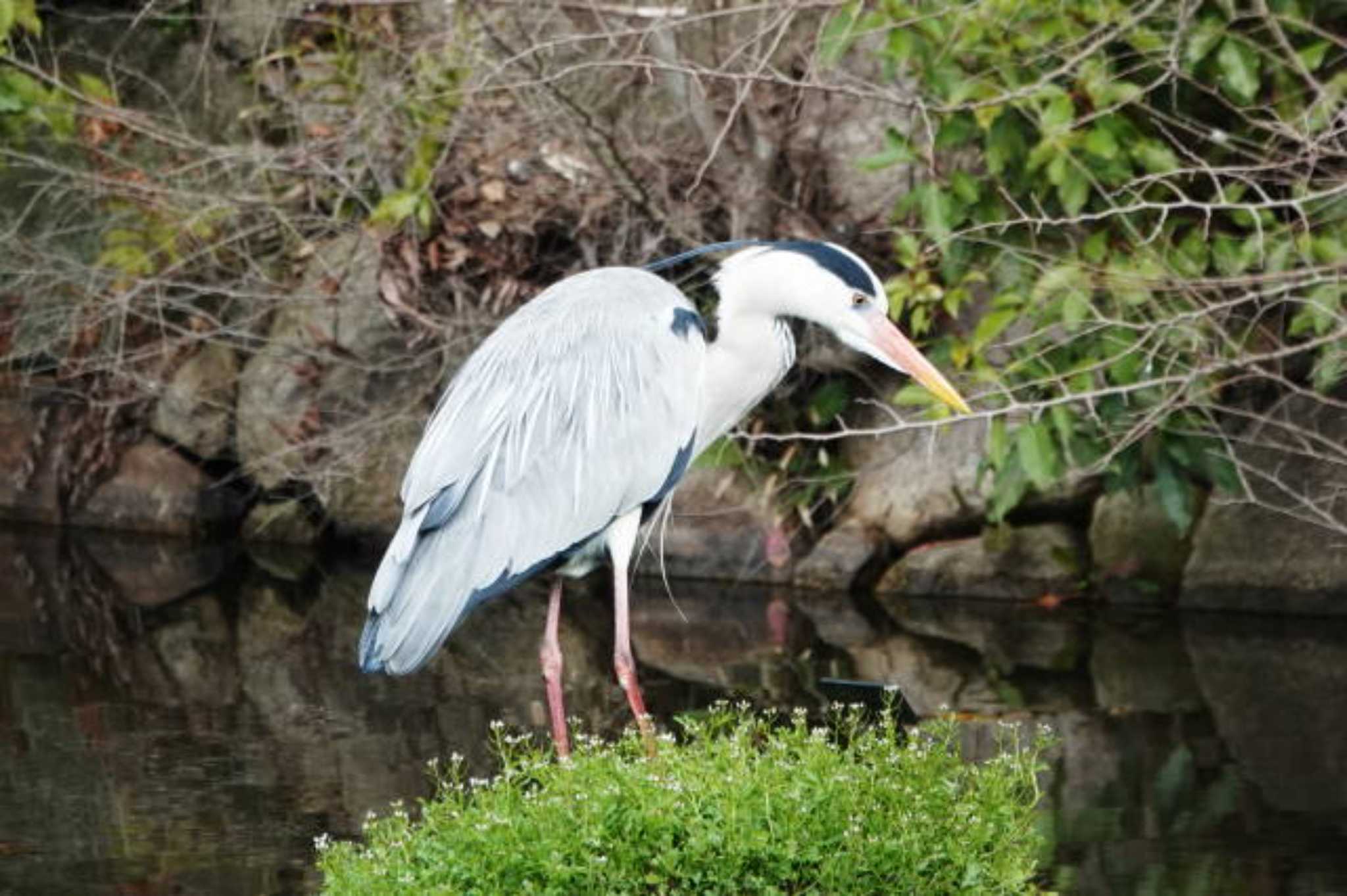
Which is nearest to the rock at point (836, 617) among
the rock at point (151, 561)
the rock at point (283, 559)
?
the rock at point (283, 559)

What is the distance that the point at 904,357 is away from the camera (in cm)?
612

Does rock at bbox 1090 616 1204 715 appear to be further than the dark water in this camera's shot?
Yes

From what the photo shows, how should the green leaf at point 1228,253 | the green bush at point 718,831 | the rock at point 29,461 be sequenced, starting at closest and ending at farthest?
the green bush at point 718,831 → the green leaf at point 1228,253 → the rock at point 29,461

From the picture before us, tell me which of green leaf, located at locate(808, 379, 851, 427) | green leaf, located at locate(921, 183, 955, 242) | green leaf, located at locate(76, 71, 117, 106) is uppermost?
green leaf, located at locate(76, 71, 117, 106)

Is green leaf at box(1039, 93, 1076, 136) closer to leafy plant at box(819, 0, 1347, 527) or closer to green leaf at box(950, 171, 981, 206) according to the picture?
leafy plant at box(819, 0, 1347, 527)

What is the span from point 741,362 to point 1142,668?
10.8 feet

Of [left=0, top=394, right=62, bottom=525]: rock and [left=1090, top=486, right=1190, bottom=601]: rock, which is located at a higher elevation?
[left=0, top=394, right=62, bottom=525]: rock

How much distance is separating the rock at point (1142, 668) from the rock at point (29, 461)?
20.1 ft

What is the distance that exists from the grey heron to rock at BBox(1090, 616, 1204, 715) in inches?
102

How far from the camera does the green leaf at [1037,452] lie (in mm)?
8484

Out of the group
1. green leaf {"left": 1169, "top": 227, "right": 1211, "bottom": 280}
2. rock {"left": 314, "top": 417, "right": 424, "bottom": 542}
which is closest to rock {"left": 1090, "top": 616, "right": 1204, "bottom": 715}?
green leaf {"left": 1169, "top": 227, "right": 1211, "bottom": 280}

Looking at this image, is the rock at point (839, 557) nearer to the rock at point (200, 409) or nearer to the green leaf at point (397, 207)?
the green leaf at point (397, 207)

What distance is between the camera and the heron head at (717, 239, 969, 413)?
609cm

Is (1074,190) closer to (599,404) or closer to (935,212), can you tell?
(935,212)
